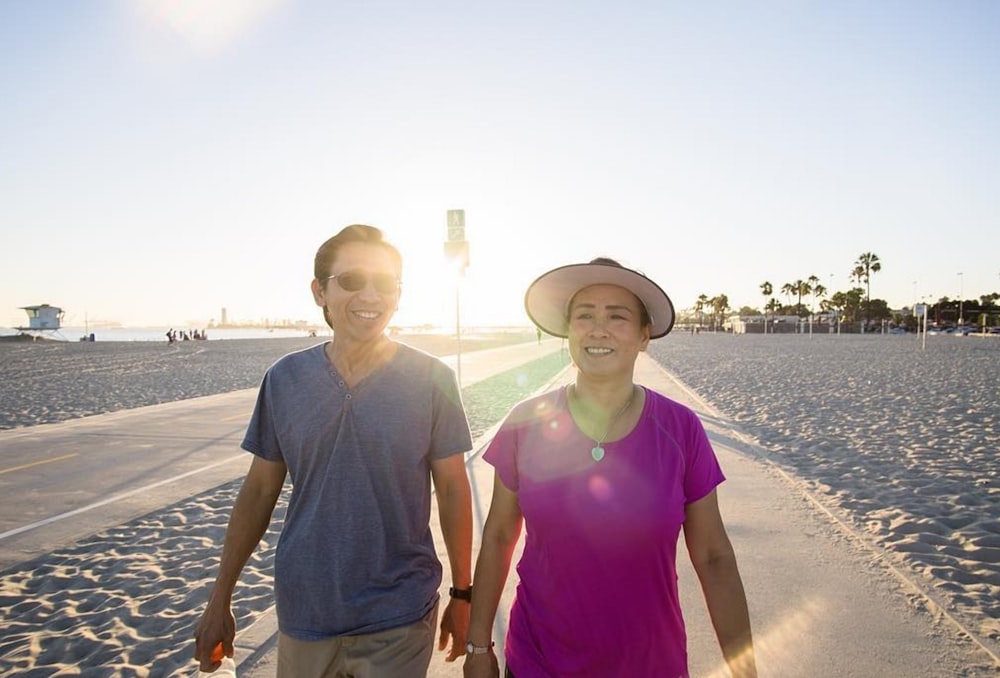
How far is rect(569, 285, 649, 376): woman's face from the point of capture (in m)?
2.15

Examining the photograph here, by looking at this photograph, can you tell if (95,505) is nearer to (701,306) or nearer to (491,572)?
(491,572)

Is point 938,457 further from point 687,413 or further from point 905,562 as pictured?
point 687,413

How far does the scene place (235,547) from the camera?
2.33m

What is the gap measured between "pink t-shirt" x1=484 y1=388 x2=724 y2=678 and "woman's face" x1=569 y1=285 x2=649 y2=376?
211 mm

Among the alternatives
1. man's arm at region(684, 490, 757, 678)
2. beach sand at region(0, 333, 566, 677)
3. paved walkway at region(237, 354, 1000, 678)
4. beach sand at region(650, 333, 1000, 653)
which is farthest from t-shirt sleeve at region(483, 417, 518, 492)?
beach sand at region(650, 333, 1000, 653)

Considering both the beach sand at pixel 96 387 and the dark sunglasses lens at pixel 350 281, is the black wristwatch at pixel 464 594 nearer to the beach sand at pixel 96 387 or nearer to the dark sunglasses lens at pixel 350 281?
the dark sunglasses lens at pixel 350 281

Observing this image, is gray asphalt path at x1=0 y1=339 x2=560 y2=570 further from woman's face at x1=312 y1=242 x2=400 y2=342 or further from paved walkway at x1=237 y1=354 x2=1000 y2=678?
woman's face at x1=312 y1=242 x2=400 y2=342

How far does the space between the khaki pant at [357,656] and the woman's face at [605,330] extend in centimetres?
109

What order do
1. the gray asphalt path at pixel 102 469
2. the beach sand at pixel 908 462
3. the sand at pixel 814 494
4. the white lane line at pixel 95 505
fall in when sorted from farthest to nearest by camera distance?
the gray asphalt path at pixel 102 469 → the white lane line at pixel 95 505 → the beach sand at pixel 908 462 → the sand at pixel 814 494

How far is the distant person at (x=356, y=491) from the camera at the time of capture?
6.66 feet

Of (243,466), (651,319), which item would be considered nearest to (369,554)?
(651,319)

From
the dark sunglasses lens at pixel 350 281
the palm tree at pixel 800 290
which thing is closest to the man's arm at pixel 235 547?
the dark sunglasses lens at pixel 350 281

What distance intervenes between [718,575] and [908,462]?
8238 millimetres

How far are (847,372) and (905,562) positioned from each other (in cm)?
2161
